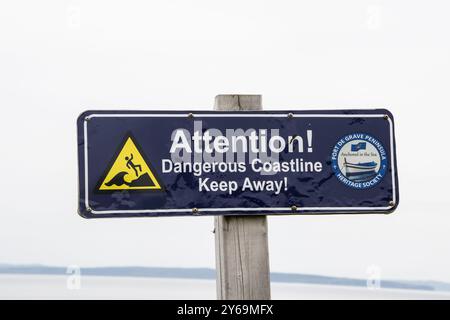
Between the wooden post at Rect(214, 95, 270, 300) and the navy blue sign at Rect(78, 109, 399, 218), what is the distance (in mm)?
61

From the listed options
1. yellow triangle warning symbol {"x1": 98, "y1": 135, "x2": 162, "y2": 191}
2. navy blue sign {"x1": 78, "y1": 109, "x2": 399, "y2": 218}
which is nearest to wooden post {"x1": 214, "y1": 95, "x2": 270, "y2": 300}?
navy blue sign {"x1": 78, "y1": 109, "x2": 399, "y2": 218}

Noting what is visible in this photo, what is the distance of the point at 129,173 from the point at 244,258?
573mm

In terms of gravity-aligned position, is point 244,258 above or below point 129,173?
below

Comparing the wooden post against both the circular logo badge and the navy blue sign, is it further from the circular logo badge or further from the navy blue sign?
the circular logo badge

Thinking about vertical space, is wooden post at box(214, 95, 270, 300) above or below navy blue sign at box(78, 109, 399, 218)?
below

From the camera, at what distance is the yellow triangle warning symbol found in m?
2.93

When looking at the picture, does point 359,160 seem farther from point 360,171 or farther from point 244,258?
point 244,258

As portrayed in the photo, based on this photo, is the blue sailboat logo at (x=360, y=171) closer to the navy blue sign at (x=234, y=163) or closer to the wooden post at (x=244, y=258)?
the navy blue sign at (x=234, y=163)

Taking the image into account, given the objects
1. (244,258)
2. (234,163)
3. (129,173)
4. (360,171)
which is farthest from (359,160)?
(129,173)

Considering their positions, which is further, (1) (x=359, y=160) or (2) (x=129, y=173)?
(1) (x=359, y=160)

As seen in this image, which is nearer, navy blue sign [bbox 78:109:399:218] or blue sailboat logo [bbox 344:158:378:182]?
navy blue sign [bbox 78:109:399:218]

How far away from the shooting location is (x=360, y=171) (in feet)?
10.4

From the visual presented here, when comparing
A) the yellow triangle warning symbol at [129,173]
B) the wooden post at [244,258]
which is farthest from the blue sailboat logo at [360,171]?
the yellow triangle warning symbol at [129,173]

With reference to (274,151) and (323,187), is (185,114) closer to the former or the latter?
(274,151)
